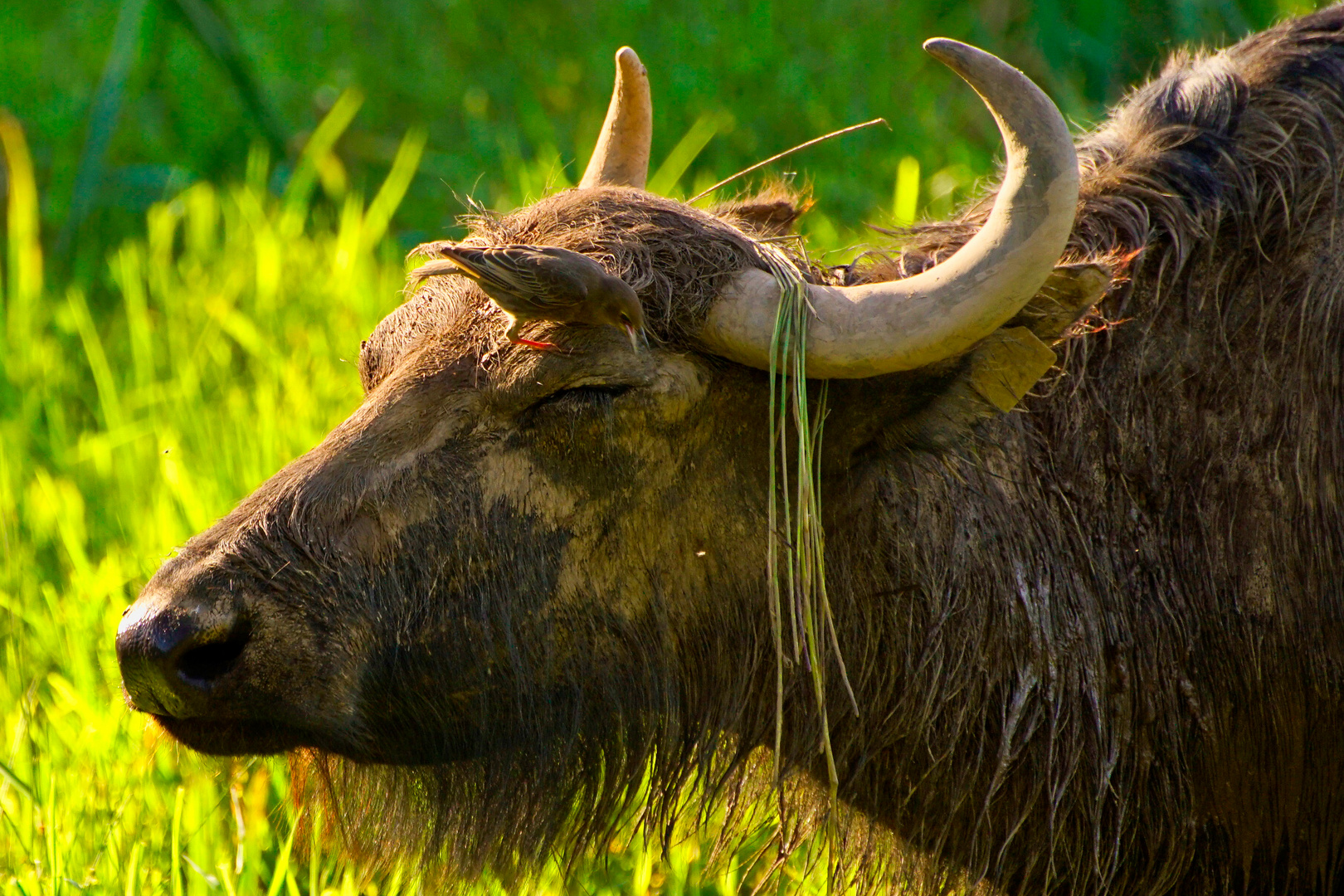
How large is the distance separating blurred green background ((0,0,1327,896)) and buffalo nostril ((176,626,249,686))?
68 cm

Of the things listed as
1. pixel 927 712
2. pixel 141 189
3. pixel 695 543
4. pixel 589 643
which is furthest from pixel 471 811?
pixel 141 189

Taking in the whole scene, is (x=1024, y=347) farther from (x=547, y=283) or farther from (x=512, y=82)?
(x=512, y=82)

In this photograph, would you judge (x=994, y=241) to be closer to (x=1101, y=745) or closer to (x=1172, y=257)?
(x=1172, y=257)

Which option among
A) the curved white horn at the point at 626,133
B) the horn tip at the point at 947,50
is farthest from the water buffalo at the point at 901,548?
the curved white horn at the point at 626,133

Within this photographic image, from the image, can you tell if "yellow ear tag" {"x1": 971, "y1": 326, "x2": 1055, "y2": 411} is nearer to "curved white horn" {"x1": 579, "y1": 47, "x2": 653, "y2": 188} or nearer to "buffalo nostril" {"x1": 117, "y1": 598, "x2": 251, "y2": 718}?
"curved white horn" {"x1": 579, "y1": 47, "x2": 653, "y2": 188}

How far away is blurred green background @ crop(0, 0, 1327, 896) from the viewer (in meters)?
4.02

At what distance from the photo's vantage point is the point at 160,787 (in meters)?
4.16

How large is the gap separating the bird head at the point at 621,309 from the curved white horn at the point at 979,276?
23cm

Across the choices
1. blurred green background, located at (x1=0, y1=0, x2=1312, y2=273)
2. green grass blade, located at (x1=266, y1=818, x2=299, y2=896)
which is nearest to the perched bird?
green grass blade, located at (x1=266, y1=818, x2=299, y2=896)

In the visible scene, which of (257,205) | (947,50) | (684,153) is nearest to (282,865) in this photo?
(947,50)

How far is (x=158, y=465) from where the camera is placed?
5652mm

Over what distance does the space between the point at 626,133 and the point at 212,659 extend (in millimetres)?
1755

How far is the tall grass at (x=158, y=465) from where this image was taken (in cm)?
383

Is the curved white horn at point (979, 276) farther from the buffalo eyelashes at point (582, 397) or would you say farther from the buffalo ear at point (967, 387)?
the buffalo eyelashes at point (582, 397)
